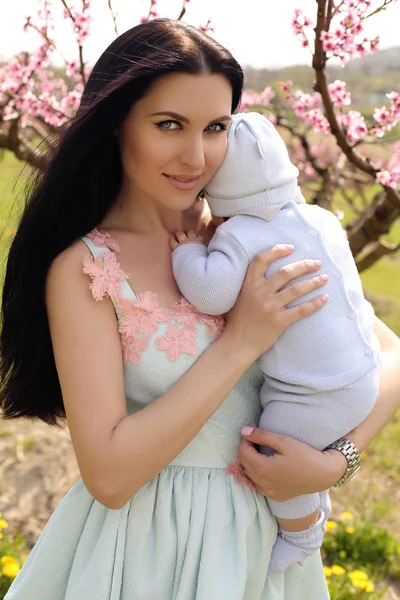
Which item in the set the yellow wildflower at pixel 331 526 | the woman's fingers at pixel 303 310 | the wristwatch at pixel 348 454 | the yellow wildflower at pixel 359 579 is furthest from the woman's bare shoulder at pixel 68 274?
the yellow wildflower at pixel 331 526

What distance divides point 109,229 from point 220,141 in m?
0.31

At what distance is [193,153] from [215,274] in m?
0.25

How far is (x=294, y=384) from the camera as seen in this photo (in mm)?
1486

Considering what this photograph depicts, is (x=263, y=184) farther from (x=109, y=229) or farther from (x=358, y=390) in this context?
(x=358, y=390)

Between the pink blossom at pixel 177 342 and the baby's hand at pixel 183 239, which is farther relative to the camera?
the baby's hand at pixel 183 239

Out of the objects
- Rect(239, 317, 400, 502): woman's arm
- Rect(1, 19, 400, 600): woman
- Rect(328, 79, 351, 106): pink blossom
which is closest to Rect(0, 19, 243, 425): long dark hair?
Rect(1, 19, 400, 600): woman

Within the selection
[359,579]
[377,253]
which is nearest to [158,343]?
[359,579]

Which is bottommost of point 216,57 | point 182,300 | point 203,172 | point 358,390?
point 358,390

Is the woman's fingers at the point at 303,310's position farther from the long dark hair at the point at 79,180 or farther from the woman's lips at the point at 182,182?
the long dark hair at the point at 79,180

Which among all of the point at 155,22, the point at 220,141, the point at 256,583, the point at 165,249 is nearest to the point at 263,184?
the point at 220,141

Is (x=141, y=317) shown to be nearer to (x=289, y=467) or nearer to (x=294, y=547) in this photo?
(x=289, y=467)

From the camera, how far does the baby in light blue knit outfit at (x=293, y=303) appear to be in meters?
1.47

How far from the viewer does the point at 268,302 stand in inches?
56.9

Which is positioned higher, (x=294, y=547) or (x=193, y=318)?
(x=193, y=318)
